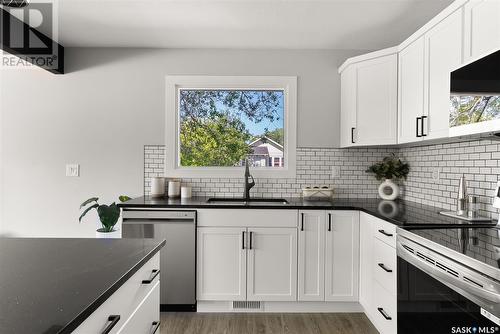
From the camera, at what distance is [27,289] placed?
848 mm

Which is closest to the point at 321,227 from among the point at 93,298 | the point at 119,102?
the point at 93,298

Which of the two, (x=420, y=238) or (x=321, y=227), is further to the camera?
(x=321, y=227)

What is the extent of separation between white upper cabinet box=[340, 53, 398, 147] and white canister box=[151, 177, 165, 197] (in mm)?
1899

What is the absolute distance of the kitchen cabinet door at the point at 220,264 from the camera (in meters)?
2.64

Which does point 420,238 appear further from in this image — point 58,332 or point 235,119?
point 235,119

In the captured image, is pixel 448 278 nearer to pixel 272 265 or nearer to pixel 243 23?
pixel 272 265

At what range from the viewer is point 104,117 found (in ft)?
10.7

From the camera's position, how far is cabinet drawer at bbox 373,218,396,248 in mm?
2057

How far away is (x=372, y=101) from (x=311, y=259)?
150 centimetres

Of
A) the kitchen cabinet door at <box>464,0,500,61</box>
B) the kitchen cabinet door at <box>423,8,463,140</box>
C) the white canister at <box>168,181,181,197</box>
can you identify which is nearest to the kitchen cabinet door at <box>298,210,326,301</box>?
the kitchen cabinet door at <box>423,8,463,140</box>

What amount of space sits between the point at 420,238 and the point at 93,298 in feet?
5.23

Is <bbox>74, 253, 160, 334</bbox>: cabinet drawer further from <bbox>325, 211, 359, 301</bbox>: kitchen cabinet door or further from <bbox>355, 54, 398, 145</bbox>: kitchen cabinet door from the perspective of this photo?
<bbox>355, 54, 398, 145</bbox>: kitchen cabinet door

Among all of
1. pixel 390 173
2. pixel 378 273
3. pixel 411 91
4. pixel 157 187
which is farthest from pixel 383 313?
pixel 157 187

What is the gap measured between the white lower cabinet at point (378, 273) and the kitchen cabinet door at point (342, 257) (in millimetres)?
58
